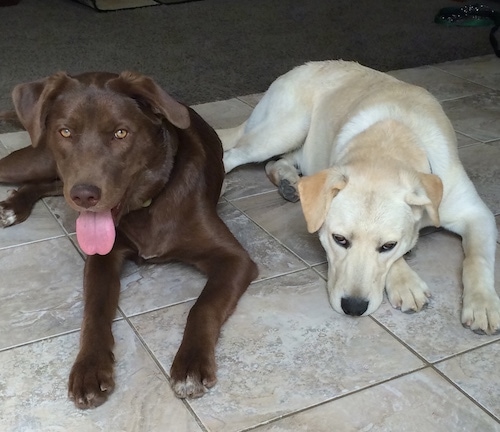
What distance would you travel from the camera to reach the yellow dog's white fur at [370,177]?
2.35 meters

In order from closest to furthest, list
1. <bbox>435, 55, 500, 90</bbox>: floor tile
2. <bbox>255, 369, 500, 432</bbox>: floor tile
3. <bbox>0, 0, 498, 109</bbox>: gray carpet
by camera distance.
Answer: <bbox>255, 369, 500, 432</bbox>: floor tile → <bbox>435, 55, 500, 90</bbox>: floor tile → <bbox>0, 0, 498, 109</bbox>: gray carpet

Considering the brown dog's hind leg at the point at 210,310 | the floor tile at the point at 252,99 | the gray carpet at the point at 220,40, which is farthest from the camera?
the gray carpet at the point at 220,40

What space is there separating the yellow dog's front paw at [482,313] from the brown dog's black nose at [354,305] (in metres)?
0.34

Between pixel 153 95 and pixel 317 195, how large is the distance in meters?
0.62

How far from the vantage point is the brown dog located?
7.01 ft

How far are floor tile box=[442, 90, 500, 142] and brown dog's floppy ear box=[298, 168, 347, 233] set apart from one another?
6.19 ft

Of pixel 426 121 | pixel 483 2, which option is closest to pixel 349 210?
pixel 426 121

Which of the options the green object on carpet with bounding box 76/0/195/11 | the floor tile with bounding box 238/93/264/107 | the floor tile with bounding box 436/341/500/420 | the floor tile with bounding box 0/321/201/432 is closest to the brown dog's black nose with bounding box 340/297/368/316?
the floor tile with bounding box 436/341/500/420

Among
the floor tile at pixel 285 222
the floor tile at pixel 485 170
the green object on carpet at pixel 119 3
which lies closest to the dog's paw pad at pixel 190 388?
the floor tile at pixel 285 222

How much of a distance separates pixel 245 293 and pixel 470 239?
87cm

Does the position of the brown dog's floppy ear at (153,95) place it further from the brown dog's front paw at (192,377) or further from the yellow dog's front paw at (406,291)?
the yellow dog's front paw at (406,291)

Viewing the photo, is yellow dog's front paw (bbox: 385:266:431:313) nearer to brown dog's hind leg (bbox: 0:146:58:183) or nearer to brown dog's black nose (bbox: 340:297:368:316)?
brown dog's black nose (bbox: 340:297:368:316)

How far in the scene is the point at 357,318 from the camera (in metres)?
2.43

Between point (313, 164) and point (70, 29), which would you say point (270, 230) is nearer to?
point (313, 164)
